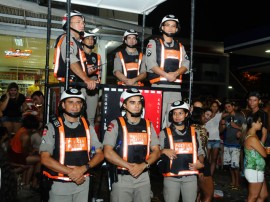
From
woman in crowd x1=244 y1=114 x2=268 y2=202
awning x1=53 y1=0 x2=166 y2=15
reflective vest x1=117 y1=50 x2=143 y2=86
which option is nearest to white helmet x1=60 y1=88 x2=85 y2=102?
reflective vest x1=117 y1=50 x2=143 y2=86

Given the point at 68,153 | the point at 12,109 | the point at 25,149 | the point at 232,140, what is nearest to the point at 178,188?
the point at 68,153

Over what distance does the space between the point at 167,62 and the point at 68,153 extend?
2499 mm

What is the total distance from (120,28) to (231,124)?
4702 mm

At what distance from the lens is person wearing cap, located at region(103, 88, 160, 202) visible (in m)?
4.49

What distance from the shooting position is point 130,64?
21.0 ft

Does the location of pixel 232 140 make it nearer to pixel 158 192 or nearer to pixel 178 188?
pixel 158 192

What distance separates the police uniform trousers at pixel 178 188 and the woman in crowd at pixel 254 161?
1.61 meters

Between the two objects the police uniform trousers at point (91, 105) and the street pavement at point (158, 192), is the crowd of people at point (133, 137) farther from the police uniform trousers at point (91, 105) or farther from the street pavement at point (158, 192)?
the street pavement at point (158, 192)

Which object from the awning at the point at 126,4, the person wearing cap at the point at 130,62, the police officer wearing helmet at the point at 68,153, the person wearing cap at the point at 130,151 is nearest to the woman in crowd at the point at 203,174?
the person wearing cap at the point at 130,151

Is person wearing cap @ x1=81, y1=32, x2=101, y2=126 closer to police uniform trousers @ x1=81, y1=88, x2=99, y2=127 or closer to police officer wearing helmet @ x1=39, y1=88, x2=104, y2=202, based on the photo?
police uniform trousers @ x1=81, y1=88, x2=99, y2=127

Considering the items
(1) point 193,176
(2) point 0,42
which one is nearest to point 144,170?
(1) point 193,176

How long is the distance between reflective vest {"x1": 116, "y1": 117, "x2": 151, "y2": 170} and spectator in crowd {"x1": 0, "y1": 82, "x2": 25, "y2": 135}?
5406mm

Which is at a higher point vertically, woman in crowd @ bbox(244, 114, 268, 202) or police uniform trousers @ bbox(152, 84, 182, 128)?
police uniform trousers @ bbox(152, 84, 182, 128)

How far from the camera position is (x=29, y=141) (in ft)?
24.8
